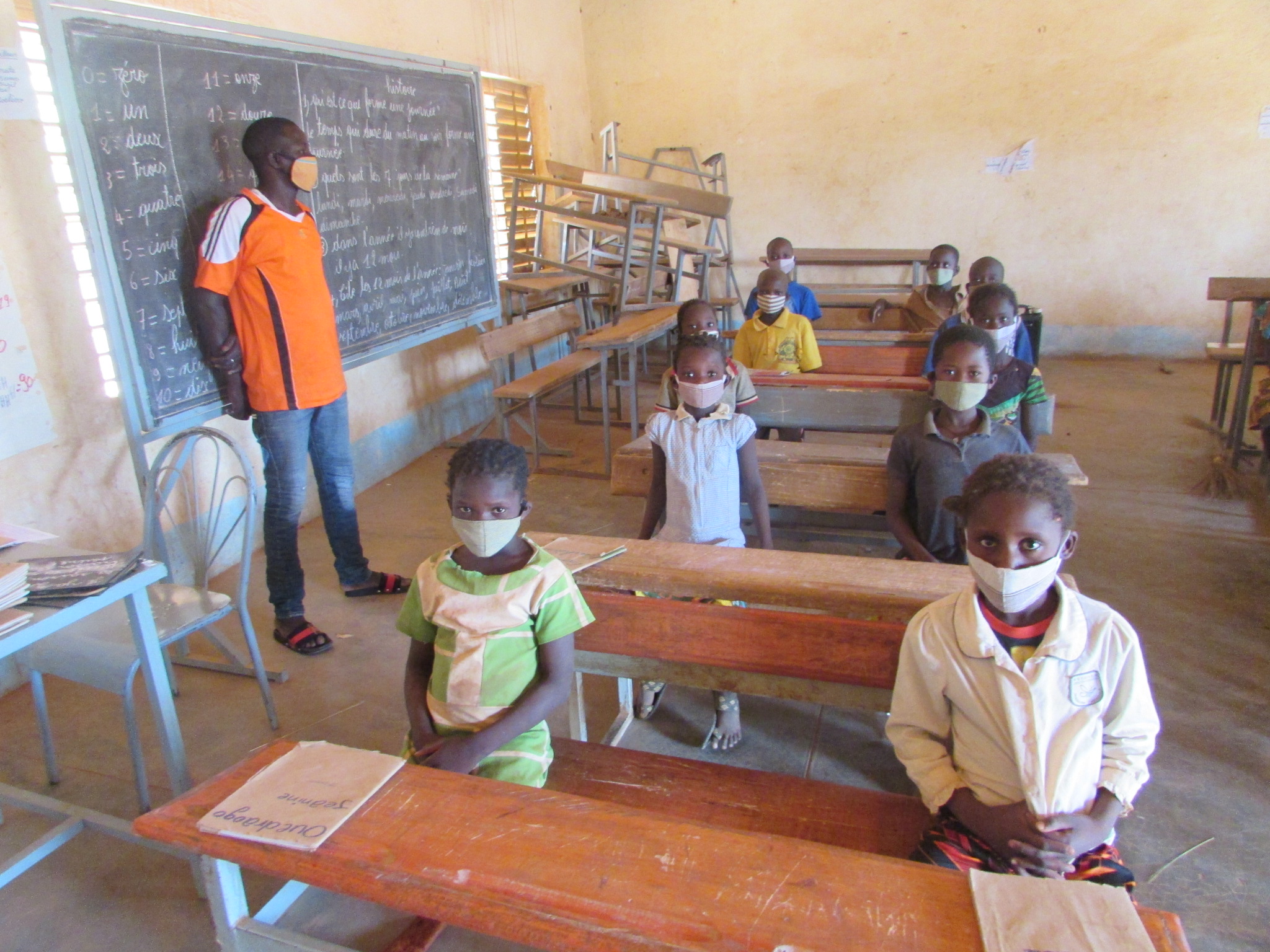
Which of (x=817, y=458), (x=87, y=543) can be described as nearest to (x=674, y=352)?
(x=817, y=458)

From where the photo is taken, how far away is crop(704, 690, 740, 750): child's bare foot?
8.33 ft

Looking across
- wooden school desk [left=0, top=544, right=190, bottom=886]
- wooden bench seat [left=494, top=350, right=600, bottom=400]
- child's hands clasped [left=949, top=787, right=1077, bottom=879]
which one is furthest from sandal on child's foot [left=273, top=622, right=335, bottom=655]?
child's hands clasped [left=949, top=787, right=1077, bottom=879]

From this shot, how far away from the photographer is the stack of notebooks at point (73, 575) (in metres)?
1.70

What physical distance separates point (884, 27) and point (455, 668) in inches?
324

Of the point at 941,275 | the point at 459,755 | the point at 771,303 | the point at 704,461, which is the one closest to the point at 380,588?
the point at 704,461

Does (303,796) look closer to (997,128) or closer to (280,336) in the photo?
(280,336)

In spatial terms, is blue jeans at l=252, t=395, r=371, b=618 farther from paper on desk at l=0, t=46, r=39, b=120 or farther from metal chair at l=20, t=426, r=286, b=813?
paper on desk at l=0, t=46, r=39, b=120

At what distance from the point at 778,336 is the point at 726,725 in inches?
92.0

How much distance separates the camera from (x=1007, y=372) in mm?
3016

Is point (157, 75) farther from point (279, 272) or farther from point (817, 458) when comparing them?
point (817, 458)

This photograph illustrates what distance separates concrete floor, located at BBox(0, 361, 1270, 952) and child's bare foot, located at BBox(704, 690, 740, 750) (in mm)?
42

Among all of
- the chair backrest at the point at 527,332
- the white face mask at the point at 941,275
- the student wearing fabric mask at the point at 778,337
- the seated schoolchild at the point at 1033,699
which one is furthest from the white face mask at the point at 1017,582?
the white face mask at the point at 941,275

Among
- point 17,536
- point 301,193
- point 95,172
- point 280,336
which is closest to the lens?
point 17,536

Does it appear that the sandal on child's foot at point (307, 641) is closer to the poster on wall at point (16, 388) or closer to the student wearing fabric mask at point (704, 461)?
the poster on wall at point (16, 388)
